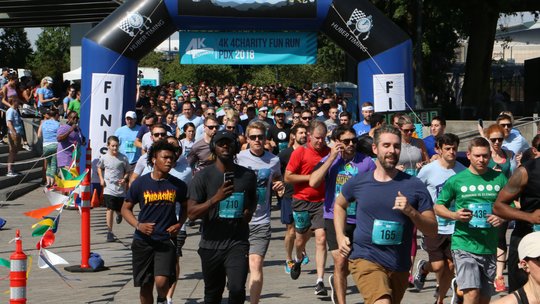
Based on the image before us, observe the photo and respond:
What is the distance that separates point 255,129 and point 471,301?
8.20 ft

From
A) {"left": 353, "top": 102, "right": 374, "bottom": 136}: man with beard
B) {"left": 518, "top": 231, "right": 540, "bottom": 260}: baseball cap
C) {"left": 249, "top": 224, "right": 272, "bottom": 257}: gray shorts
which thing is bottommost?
{"left": 249, "top": 224, "right": 272, "bottom": 257}: gray shorts

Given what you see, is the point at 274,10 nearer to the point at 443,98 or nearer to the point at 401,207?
the point at 401,207

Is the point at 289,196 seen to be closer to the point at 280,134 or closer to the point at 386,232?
the point at 280,134

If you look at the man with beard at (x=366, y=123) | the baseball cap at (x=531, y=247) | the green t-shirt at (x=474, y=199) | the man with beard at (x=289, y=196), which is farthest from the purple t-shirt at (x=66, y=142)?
the baseball cap at (x=531, y=247)

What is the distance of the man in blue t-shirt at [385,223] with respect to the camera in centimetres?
735

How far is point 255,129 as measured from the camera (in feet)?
33.2

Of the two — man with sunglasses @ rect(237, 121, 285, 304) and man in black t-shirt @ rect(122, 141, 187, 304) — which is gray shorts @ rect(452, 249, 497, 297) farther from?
man in black t-shirt @ rect(122, 141, 187, 304)

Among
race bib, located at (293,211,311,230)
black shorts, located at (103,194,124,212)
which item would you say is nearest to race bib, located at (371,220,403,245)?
race bib, located at (293,211,311,230)

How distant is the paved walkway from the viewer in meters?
11.1

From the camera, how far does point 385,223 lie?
7383 mm

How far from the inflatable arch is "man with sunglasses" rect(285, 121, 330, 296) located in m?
8.01

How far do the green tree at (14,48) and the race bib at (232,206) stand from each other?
69.8 m

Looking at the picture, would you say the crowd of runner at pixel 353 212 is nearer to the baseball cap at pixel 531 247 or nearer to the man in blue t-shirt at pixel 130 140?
the baseball cap at pixel 531 247

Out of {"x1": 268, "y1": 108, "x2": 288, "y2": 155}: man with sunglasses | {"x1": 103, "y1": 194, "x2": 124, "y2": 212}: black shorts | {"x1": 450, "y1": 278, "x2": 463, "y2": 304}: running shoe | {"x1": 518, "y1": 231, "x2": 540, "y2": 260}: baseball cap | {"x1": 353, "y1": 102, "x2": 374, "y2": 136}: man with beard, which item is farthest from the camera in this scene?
{"x1": 268, "y1": 108, "x2": 288, "y2": 155}: man with sunglasses
